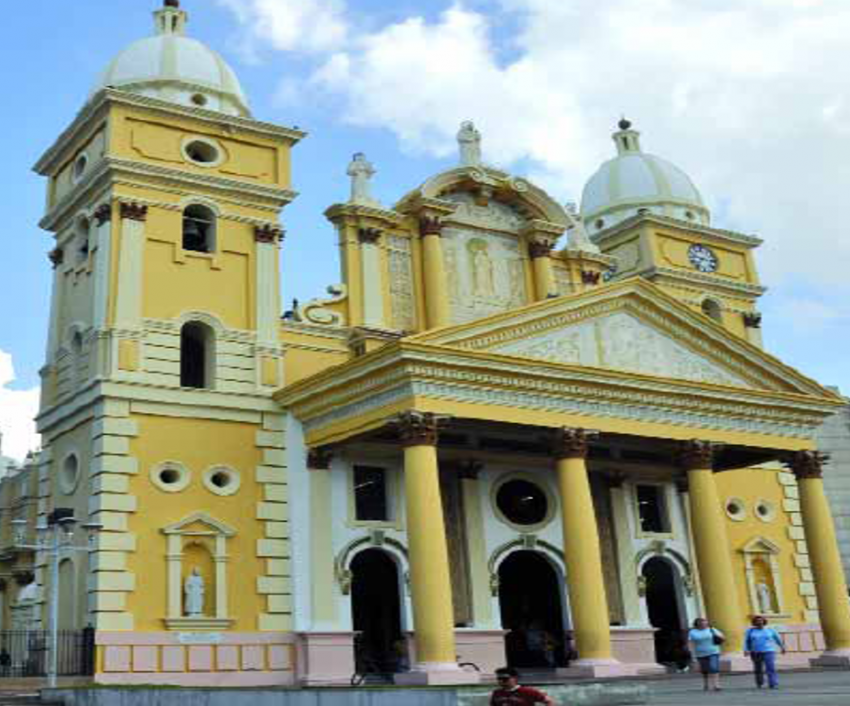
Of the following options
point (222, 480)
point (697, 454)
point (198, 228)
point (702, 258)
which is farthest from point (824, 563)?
point (198, 228)

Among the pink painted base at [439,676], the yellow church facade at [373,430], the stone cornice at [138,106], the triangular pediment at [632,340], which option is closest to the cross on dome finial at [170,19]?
the yellow church facade at [373,430]

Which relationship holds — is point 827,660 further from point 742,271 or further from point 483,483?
point 742,271

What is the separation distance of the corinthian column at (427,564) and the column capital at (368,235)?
27.1 ft

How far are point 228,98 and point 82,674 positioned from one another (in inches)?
644

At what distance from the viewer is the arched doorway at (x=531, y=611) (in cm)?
3066

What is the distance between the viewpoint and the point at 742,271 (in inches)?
1618

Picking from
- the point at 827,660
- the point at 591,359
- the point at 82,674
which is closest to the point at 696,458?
the point at 591,359

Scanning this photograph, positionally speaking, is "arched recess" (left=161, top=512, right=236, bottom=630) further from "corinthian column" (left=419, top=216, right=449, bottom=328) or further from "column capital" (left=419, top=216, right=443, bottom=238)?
"column capital" (left=419, top=216, right=443, bottom=238)

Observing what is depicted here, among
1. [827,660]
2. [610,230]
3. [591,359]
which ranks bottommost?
[827,660]

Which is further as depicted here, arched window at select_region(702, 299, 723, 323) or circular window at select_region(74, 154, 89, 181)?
arched window at select_region(702, 299, 723, 323)

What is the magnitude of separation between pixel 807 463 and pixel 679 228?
1156 centimetres

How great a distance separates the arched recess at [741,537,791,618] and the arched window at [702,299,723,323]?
27.2ft

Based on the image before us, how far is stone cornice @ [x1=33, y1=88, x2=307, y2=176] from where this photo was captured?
29312 mm

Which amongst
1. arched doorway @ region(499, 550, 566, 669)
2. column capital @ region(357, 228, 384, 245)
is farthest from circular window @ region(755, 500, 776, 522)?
column capital @ region(357, 228, 384, 245)
